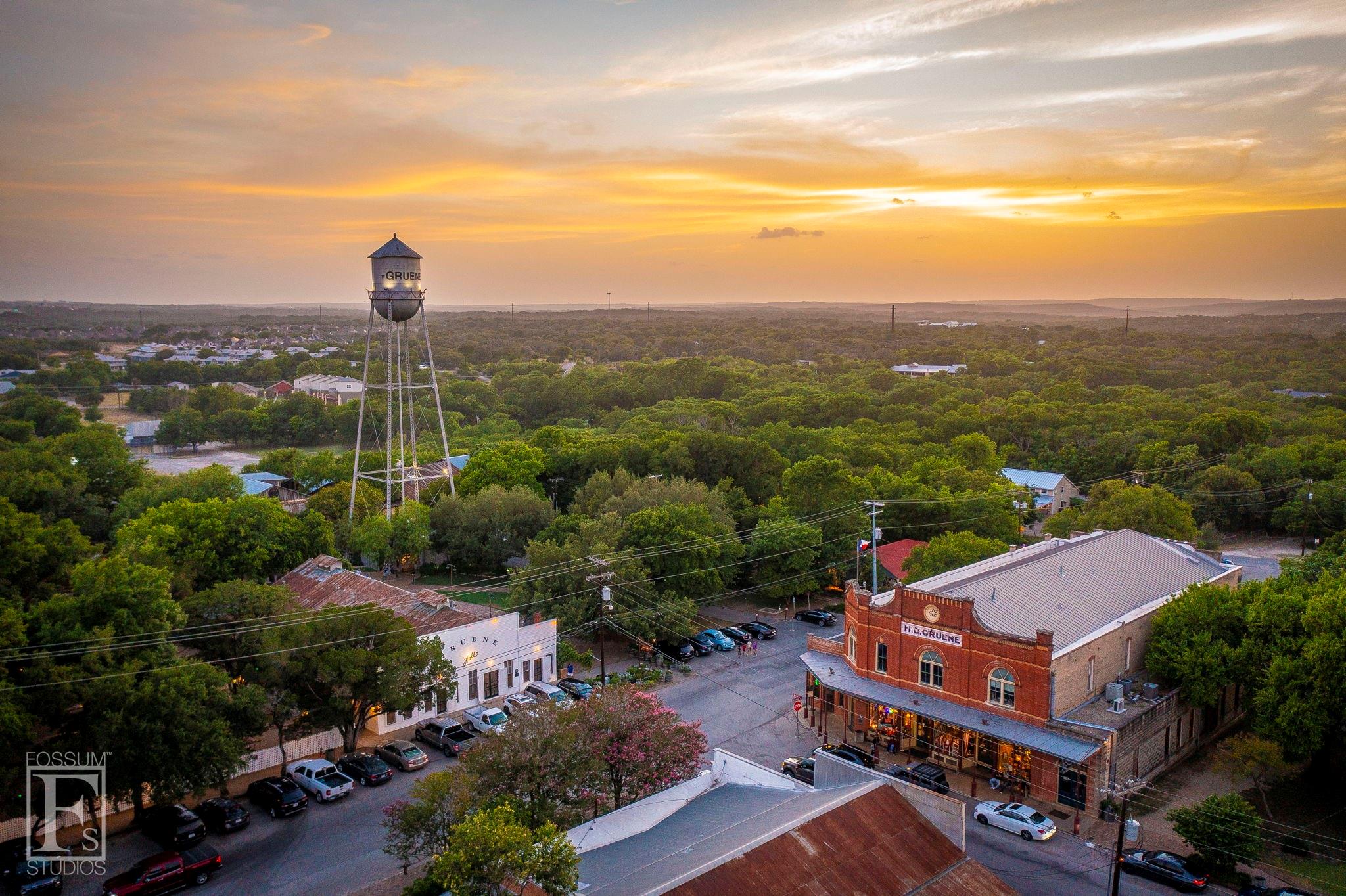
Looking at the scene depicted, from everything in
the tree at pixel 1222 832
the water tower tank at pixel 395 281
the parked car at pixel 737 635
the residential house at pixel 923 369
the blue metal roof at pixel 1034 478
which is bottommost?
the parked car at pixel 737 635

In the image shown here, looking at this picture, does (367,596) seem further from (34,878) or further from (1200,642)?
(1200,642)

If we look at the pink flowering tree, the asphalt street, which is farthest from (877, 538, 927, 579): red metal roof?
the pink flowering tree

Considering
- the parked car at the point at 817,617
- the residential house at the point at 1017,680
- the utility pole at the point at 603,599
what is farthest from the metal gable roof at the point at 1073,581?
the utility pole at the point at 603,599

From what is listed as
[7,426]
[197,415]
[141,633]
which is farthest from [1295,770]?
[197,415]

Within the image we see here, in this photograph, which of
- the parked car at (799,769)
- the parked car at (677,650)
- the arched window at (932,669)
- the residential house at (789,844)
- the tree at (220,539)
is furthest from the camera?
the tree at (220,539)

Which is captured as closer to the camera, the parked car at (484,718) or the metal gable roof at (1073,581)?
the metal gable roof at (1073,581)

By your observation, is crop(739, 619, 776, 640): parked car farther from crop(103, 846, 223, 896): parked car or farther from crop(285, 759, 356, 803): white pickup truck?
crop(103, 846, 223, 896): parked car

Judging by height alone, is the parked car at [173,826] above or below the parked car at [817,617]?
above

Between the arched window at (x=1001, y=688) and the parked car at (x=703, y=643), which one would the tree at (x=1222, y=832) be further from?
the parked car at (x=703, y=643)

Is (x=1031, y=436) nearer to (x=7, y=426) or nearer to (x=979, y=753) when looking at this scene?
(x=979, y=753)
